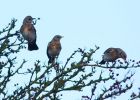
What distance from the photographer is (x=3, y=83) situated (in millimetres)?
8500

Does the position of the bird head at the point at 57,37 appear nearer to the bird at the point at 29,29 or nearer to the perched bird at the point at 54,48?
the perched bird at the point at 54,48

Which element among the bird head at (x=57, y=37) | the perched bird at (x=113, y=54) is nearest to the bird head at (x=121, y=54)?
the perched bird at (x=113, y=54)

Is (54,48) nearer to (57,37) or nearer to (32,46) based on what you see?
(32,46)

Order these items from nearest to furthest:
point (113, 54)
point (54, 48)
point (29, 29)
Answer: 1. point (113, 54)
2. point (54, 48)
3. point (29, 29)

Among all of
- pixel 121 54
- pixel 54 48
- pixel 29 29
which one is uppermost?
pixel 29 29

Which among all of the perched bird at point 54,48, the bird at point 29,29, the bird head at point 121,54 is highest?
the bird at point 29,29

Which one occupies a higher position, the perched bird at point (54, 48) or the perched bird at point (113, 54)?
the perched bird at point (54, 48)

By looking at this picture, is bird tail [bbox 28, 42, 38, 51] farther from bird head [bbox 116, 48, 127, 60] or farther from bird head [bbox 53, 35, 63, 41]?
bird head [bbox 116, 48, 127, 60]

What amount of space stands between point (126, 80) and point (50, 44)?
15.3 ft

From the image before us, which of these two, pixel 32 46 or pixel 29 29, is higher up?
pixel 29 29

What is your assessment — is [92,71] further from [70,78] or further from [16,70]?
[16,70]

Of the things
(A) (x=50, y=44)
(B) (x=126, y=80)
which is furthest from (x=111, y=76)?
(A) (x=50, y=44)

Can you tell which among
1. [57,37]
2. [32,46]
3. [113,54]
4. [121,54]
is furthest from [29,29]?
[121,54]

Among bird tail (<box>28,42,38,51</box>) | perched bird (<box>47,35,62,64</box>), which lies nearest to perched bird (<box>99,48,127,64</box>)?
perched bird (<box>47,35,62,64</box>)
